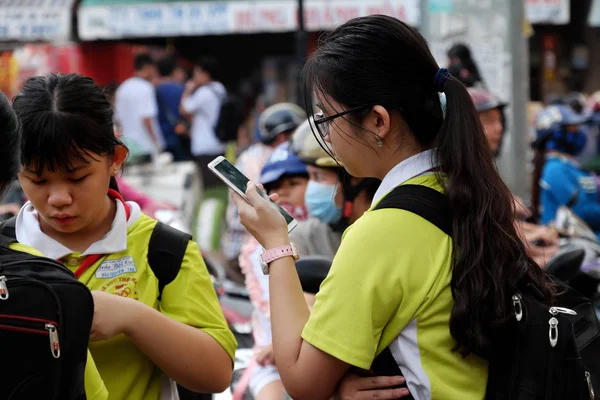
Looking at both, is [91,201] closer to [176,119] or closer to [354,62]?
[354,62]

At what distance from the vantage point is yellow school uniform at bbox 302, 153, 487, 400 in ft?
7.02

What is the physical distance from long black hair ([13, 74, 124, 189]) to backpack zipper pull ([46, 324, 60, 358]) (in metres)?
0.78

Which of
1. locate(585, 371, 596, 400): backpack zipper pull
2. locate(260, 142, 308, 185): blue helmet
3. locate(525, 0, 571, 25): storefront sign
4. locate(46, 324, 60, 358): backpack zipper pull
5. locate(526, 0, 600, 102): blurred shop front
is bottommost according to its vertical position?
locate(526, 0, 600, 102): blurred shop front

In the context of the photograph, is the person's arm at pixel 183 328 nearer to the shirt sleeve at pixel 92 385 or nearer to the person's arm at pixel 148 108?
the shirt sleeve at pixel 92 385

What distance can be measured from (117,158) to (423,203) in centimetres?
95

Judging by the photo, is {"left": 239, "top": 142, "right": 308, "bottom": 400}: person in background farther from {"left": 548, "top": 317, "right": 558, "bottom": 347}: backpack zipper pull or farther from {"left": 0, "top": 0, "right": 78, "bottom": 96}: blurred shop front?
{"left": 0, "top": 0, "right": 78, "bottom": 96}: blurred shop front

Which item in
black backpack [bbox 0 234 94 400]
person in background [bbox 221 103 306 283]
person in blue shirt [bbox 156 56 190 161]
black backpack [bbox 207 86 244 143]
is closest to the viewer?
black backpack [bbox 0 234 94 400]

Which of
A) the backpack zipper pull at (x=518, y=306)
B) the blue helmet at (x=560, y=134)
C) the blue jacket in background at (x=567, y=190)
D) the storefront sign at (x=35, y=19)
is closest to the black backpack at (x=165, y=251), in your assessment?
the backpack zipper pull at (x=518, y=306)

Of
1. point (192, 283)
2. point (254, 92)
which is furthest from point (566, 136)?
point (254, 92)

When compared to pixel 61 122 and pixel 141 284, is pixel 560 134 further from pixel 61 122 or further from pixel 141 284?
pixel 61 122

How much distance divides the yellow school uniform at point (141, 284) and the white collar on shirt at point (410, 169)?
23.9 inches

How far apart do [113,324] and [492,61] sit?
6.00 meters

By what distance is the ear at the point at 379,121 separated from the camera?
2285 millimetres

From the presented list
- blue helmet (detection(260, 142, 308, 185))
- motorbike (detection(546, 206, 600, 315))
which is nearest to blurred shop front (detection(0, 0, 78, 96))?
motorbike (detection(546, 206, 600, 315))
